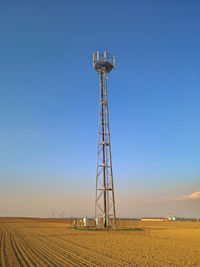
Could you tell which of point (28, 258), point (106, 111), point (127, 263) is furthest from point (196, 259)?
point (106, 111)

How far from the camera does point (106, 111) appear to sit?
35.4 m

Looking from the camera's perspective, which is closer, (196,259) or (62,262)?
(62,262)

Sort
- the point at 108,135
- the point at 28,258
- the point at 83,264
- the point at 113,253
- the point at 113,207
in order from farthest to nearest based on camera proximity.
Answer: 1. the point at 108,135
2. the point at 113,207
3. the point at 113,253
4. the point at 28,258
5. the point at 83,264

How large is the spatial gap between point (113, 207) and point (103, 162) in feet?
19.9

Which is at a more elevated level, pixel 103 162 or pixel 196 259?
pixel 103 162

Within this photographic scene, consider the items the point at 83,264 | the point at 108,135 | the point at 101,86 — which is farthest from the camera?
the point at 101,86

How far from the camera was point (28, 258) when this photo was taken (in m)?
12.9

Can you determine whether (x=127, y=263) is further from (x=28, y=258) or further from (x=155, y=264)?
(x=28, y=258)

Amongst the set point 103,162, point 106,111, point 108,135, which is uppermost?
point 106,111

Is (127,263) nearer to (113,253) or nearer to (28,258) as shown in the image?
(113,253)

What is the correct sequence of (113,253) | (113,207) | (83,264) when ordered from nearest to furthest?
(83,264) < (113,253) < (113,207)

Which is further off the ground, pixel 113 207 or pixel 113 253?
pixel 113 207

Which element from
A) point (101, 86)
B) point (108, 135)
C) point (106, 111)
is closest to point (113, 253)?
point (108, 135)

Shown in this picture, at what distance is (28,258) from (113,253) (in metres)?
5.03
